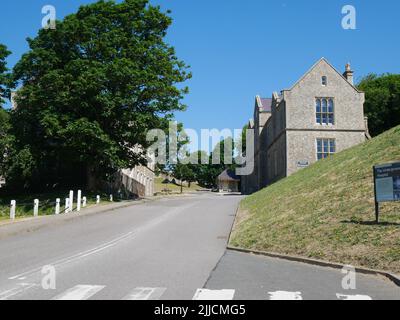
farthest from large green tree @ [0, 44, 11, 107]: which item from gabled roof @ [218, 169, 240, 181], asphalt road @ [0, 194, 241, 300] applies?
gabled roof @ [218, 169, 240, 181]

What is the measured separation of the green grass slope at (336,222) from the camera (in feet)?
36.4

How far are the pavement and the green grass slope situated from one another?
2.89ft

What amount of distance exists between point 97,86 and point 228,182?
2426 inches

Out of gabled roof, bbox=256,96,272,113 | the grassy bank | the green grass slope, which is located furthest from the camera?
gabled roof, bbox=256,96,272,113

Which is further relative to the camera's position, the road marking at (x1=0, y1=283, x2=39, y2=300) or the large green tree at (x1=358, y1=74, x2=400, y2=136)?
the large green tree at (x1=358, y1=74, x2=400, y2=136)

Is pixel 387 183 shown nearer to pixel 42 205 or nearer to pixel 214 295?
pixel 214 295

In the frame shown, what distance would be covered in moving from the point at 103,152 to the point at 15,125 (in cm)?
909

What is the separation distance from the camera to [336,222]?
13961 mm

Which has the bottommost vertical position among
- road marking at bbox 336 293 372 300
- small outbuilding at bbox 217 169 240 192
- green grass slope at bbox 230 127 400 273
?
road marking at bbox 336 293 372 300

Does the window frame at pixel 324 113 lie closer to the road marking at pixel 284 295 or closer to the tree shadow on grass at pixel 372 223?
the tree shadow on grass at pixel 372 223

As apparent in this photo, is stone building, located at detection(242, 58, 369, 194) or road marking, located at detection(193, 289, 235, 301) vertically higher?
stone building, located at detection(242, 58, 369, 194)

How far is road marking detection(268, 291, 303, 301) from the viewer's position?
743cm

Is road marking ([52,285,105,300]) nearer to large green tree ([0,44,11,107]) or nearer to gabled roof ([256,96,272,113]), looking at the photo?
large green tree ([0,44,11,107])
